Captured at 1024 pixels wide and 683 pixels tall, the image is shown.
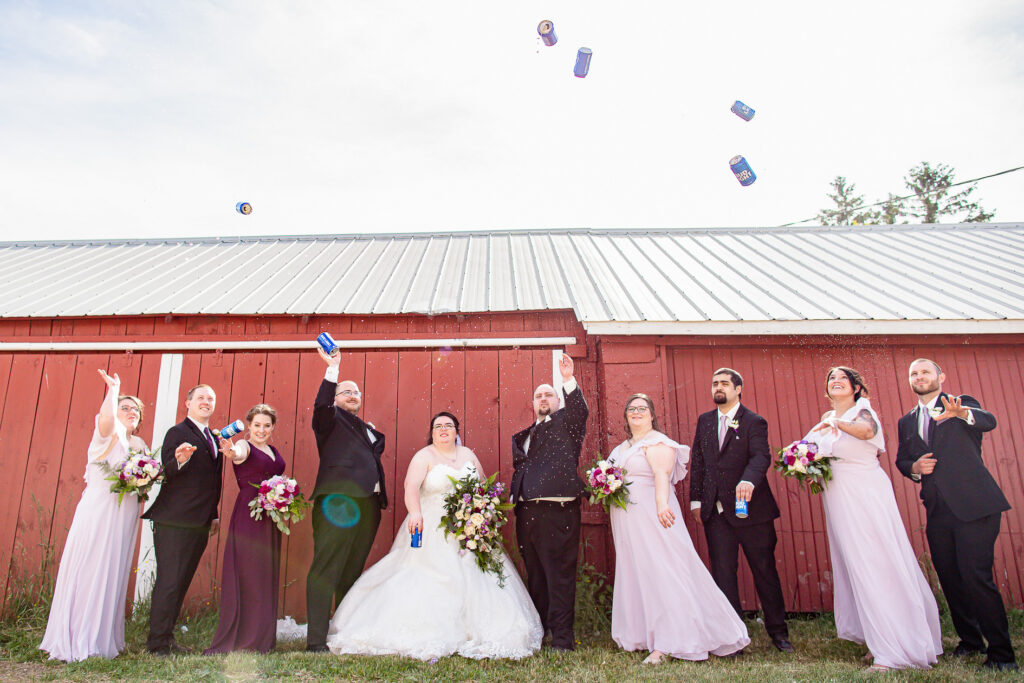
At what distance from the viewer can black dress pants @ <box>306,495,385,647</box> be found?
4.58 m

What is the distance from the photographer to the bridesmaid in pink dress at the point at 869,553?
4.05m

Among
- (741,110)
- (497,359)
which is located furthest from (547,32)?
(497,359)

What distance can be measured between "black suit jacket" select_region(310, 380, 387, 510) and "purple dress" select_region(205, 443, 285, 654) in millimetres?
448

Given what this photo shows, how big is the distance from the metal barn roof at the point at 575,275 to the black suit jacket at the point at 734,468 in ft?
4.52

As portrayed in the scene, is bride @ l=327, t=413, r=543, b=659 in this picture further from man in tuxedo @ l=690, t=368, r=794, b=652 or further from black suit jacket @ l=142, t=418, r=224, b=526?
man in tuxedo @ l=690, t=368, r=794, b=652

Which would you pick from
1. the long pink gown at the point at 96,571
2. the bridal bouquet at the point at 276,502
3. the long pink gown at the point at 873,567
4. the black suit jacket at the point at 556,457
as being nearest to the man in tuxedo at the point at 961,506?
the long pink gown at the point at 873,567

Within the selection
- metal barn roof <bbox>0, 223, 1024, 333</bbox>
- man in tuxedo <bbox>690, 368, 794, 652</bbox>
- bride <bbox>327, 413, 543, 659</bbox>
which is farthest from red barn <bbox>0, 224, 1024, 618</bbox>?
bride <bbox>327, 413, 543, 659</bbox>

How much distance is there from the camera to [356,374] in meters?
6.42

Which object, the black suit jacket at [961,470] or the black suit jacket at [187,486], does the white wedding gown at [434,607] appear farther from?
the black suit jacket at [961,470]

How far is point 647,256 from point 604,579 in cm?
446

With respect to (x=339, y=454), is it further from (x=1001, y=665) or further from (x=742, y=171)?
(x=742, y=171)

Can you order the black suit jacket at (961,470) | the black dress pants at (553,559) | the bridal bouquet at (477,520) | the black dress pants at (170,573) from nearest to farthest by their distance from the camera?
the black suit jacket at (961,470), the black dress pants at (170,573), the black dress pants at (553,559), the bridal bouquet at (477,520)

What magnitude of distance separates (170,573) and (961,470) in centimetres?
535

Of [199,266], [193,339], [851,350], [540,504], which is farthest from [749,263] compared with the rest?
[199,266]
